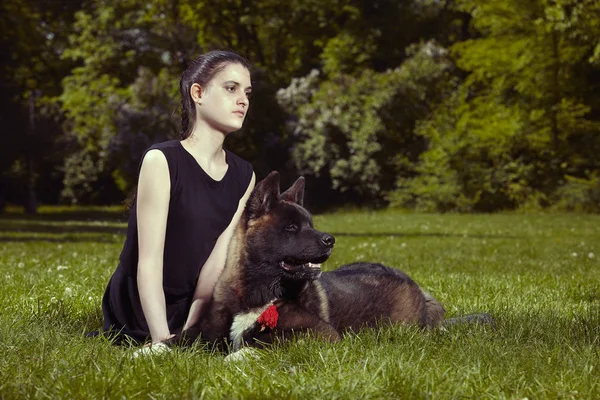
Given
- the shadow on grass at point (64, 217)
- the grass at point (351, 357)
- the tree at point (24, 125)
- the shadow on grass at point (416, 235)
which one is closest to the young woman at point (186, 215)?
the grass at point (351, 357)

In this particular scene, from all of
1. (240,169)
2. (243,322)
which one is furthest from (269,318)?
(240,169)

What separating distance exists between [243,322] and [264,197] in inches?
26.4

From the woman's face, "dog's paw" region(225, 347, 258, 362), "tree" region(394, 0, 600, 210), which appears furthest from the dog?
"tree" region(394, 0, 600, 210)

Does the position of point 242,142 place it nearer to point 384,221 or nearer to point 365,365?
point 384,221

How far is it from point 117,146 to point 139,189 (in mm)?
24816

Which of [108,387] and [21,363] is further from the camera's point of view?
[21,363]

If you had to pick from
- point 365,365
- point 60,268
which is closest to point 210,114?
point 365,365

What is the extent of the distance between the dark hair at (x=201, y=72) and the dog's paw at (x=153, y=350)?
135 centimetres

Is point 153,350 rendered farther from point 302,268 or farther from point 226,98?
point 226,98

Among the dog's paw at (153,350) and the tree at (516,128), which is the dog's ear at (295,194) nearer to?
the dog's paw at (153,350)

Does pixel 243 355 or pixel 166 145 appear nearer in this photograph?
pixel 243 355

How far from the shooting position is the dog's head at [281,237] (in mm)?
3674

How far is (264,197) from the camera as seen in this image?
3773 millimetres

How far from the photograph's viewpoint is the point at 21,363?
337 centimetres
